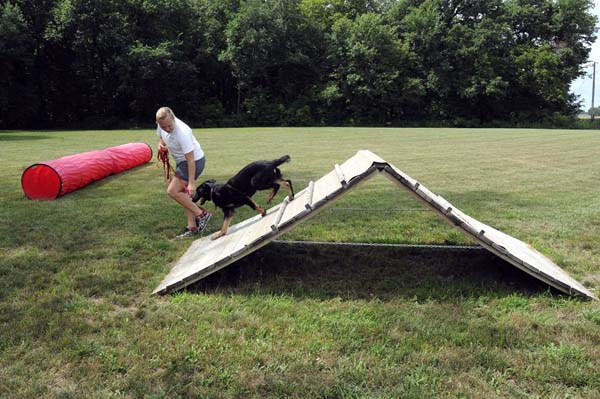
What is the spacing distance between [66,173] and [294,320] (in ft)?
21.0

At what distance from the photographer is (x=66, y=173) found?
27.1ft

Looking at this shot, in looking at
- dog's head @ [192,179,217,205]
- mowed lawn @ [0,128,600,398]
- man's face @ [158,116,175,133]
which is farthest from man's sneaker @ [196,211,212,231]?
man's face @ [158,116,175,133]

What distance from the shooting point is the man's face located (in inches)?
204

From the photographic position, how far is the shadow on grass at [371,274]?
163 inches

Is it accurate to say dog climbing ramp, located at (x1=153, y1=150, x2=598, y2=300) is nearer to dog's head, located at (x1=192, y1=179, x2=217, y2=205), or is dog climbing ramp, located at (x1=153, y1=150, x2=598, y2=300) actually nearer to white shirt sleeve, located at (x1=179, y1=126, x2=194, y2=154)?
dog's head, located at (x1=192, y1=179, x2=217, y2=205)

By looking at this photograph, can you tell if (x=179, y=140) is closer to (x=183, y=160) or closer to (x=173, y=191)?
(x=183, y=160)

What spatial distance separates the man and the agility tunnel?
123 inches

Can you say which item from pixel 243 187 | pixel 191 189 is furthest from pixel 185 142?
pixel 243 187

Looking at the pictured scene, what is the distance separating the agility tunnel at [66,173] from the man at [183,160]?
3.13 meters

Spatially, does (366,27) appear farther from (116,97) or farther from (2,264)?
(2,264)

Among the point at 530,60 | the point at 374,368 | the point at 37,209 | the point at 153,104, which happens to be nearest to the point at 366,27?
the point at 530,60

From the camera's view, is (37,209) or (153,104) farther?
(153,104)

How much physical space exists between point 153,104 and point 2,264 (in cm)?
3821

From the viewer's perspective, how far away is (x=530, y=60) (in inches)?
1844
